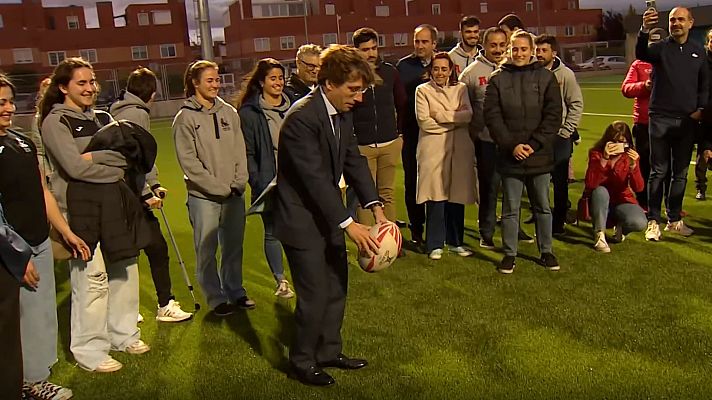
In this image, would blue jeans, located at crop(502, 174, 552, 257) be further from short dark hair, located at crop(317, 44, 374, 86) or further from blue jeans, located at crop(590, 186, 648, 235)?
short dark hair, located at crop(317, 44, 374, 86)

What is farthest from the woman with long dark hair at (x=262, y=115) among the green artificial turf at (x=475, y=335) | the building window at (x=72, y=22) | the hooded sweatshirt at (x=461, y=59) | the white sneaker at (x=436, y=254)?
the building window at (x=72, y=22)

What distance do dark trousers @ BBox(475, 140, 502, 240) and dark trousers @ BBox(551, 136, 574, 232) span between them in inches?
24.2

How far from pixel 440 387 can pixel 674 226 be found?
4071 millimetres

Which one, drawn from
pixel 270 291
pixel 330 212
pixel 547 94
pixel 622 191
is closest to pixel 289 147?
pixel 330 212

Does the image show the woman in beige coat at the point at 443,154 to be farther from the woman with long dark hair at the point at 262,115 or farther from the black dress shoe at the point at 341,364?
the black dress shoe at the point at 341,364

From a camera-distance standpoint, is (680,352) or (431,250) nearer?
(680,352)

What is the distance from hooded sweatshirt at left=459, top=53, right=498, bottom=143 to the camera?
253 inches

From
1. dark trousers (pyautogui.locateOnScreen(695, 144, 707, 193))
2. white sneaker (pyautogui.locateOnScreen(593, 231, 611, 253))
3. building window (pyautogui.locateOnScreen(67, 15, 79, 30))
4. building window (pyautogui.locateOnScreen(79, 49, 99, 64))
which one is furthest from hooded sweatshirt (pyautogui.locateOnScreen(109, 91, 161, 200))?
building window (pyautogui.locateOnScreen(67, 15, 79, 30))

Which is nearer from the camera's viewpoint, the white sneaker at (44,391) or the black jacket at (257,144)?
the white sneaker at (44,391)

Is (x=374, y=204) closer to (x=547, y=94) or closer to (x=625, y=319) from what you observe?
(x=625, y=319)

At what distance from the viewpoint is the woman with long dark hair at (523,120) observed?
5801 millimetres

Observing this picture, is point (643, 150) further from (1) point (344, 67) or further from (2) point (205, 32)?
(2) point (205, 32)

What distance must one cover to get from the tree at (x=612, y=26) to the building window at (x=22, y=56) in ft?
179

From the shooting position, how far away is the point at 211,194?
510cm
